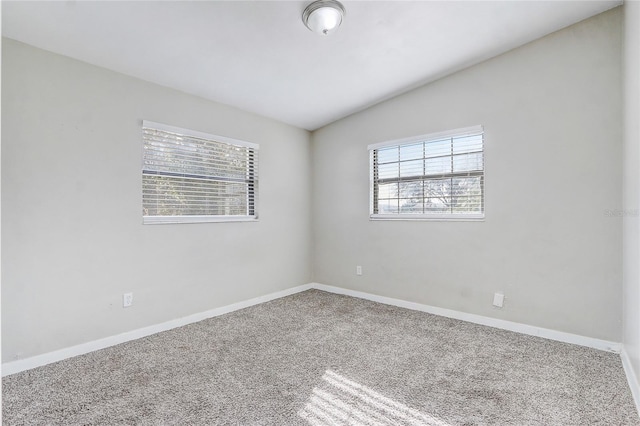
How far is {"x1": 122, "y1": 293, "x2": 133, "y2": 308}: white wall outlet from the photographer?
305 cm

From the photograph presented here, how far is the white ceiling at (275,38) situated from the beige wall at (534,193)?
261 mm

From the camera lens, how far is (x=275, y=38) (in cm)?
277

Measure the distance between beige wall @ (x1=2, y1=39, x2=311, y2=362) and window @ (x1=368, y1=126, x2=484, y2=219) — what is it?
1773mm

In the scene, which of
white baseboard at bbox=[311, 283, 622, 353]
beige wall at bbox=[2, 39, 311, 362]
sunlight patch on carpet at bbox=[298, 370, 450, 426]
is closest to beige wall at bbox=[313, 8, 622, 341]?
white baseboard at bbox=[311, 283, 622, 353]

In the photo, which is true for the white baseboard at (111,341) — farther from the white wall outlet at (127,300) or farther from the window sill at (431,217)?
the window sill at (431,217)

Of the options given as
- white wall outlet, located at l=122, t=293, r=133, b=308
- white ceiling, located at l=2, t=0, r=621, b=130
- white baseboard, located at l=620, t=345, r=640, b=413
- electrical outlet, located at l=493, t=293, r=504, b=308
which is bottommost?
white baseboard, located at l=620, t=345, r=640, b=413

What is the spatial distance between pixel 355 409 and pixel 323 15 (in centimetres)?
253

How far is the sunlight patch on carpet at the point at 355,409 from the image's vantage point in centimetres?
199

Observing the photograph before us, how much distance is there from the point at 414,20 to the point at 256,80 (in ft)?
4.86

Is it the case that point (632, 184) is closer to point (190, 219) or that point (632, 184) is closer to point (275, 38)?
point (275, 38)

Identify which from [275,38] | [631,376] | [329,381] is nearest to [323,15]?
[275,38]

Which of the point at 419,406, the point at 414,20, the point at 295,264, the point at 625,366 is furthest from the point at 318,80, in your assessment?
the point at 625,366

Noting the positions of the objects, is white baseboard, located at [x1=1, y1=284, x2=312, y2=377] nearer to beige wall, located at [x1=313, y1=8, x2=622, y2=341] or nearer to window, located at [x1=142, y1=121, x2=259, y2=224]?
window, located at [x1=142, y1=121, x2=259, y2=224]

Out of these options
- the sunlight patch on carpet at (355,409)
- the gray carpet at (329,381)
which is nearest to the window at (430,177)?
the gray carpet at (329,381)
